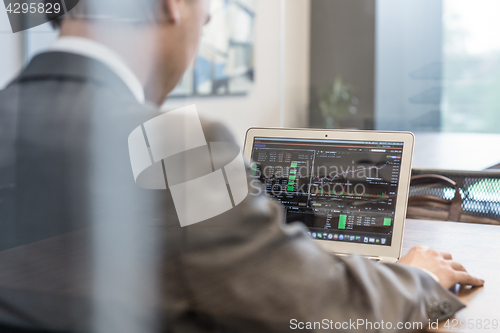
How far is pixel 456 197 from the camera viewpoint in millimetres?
1663

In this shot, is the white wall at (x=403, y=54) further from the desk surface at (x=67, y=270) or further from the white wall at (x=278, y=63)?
the desk surface at (x=67, y=270)

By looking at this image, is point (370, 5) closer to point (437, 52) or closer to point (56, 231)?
point (437, 52)

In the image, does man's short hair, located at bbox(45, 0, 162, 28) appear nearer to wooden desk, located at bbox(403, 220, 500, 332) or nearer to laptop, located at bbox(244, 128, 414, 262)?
laptop, located at bbox(244, 128, 414, 262)

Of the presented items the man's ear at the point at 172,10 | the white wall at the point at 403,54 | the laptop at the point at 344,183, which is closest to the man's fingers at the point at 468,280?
the laptop at the point at 344,183

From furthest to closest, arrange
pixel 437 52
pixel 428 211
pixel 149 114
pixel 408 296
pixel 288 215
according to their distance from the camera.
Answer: pixel 437 52, pixel 428 211, pixel 288 215, pixel 408 296, pixel 149 114

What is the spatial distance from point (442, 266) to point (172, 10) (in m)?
0.54

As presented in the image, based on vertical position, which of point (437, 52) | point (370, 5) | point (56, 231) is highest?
point (370, 5)

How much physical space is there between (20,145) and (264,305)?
12.9 inches

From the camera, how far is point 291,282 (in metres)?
0.53

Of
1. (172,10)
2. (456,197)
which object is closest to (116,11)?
(172,10)

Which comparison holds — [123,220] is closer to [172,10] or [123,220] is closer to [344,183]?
[172,10]

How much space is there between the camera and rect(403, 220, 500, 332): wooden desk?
2.19ft

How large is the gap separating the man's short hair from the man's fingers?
59 cm

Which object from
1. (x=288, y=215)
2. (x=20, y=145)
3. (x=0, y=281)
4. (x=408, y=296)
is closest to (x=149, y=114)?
(x=20, y=145)
